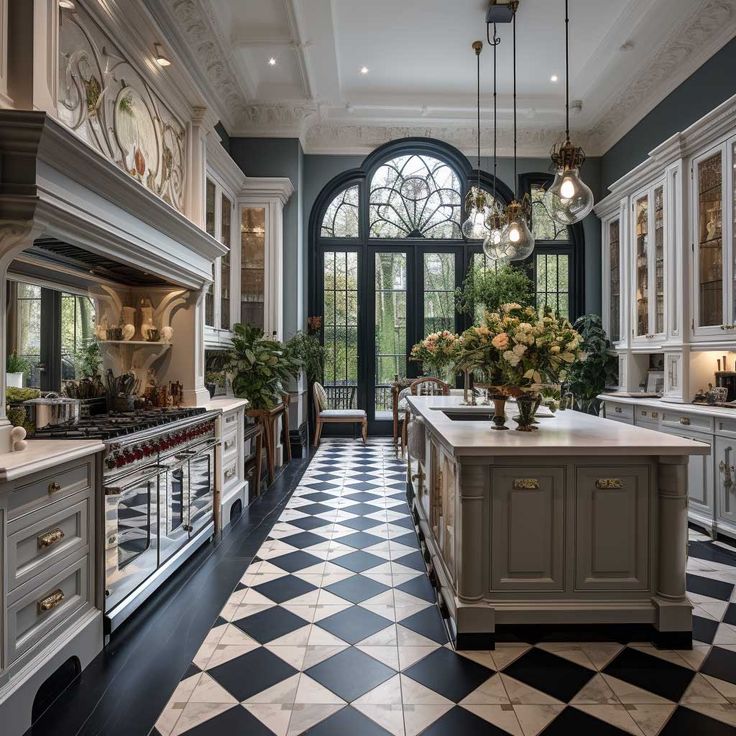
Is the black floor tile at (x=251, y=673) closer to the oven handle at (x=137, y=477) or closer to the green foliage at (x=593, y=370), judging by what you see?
the oven handle at (x=137, y=477)

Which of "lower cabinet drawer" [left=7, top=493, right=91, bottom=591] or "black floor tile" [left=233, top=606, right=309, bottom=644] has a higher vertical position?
"lower cabinet drawer" [left=7, top=493, right=91, bottom=591]

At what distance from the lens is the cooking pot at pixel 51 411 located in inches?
103

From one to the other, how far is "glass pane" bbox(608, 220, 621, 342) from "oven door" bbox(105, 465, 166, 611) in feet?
20.0

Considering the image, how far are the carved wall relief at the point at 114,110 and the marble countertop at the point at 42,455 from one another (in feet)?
5.09

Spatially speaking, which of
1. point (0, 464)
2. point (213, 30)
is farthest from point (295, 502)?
point (213, 30)

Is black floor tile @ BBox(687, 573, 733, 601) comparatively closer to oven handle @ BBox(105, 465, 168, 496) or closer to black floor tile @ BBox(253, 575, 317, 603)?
black floor tile @ BBox(253, 575, 317, 603)

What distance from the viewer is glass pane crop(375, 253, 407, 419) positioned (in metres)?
8.25

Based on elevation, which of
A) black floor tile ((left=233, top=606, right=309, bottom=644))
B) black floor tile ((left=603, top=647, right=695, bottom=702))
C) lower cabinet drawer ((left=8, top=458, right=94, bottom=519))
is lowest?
Result: black floor tile ((left=233, top=606, right=309, bottom=644))

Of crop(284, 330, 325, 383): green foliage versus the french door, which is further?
the french door

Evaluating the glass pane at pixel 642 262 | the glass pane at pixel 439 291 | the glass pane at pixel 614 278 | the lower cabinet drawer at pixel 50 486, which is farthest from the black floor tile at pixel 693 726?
the glass pane at pixel 439 291

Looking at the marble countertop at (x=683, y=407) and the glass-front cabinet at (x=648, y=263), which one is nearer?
the marble countertop at (x=683, y=407)

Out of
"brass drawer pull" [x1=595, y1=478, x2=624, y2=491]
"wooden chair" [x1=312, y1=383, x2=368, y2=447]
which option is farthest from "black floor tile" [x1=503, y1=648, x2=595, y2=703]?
"wooden chair" [x1=312, y1=383, x2=368, y2=447]

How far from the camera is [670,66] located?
563 cm

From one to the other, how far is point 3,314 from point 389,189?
684 cm
